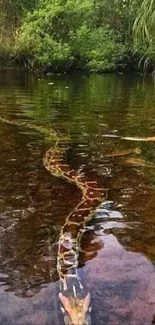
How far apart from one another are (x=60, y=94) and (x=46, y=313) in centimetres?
1750

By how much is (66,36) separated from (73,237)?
3690cm

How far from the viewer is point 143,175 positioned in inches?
291

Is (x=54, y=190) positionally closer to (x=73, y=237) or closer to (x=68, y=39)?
(x=73, y=237)

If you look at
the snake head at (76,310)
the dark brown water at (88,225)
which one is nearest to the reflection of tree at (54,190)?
the dark brown water at (88,225)

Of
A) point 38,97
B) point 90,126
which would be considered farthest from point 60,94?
point 90,126

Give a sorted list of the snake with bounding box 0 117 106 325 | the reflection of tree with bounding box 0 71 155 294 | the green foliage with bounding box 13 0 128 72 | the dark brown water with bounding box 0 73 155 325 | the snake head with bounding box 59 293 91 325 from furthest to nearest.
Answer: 1. the green foliage with bounding box 13 0 128 72
2. the reflection of tree with bounding box 0 71 155 294
3. the dark brown water with bounding box 0 73 155 325
4. the snake with bounding box 0 117 106 325
5. the snake head with bounding box 59 293 91 325

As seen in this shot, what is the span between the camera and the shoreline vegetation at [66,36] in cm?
3644

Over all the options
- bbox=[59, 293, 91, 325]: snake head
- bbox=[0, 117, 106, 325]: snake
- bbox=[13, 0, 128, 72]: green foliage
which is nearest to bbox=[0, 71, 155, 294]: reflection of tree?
bbox=[0, 117, 106, 325]: snake

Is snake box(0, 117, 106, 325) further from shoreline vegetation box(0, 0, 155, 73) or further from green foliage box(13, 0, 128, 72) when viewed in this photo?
green foliage box(13, 0, 128, 72)

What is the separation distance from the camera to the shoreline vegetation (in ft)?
120

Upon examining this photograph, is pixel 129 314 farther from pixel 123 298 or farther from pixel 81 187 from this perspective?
pixel 81 187

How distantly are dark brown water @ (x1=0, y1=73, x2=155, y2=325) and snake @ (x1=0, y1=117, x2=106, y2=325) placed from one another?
9 cm

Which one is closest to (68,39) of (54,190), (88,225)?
(54,190)

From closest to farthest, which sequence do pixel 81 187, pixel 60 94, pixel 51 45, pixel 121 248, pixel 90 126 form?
1. pixel 121 248
2. pixel 81 187
3. pixel 90 126
4. pixel 60 94
5. pixel 51 45
